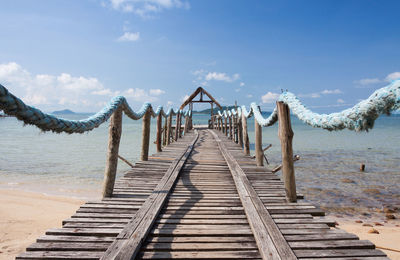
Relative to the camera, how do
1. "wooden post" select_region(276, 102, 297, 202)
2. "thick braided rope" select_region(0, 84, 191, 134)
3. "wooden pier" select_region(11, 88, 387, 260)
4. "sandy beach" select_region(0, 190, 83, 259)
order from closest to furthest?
"thick braided rope" select_region(0, 84, 191, 134) < "wooden pier" select_region(11, 88, 387, 260) < "wooden post" select_region(276, 102, 297, 202) < "sandy beach" select_region(0, 190, 83, 259)

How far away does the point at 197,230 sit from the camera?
2.61 meters

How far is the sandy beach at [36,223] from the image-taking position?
5.68 metres

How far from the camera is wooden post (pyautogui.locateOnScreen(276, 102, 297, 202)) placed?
11.8ft

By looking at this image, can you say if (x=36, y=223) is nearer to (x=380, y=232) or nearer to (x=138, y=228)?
(x=138, y=228)

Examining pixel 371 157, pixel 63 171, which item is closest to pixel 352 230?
pixel 63 171

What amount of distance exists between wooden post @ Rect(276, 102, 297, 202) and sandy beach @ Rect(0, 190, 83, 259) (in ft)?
18.4

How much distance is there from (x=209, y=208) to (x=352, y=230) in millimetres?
5599

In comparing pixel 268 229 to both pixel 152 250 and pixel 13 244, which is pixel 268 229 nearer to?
pixel 152 250

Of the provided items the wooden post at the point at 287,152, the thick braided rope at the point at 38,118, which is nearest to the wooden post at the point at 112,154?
the thick braided rope at the point at 38,118

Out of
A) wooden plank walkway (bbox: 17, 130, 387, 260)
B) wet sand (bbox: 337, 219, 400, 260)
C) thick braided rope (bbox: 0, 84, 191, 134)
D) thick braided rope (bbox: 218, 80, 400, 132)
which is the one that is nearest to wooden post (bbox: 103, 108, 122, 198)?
wooden plank walkway (bbox: 17, 130, 387, 260)

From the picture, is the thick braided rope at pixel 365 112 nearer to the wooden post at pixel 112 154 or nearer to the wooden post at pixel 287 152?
the wooden post at pixel 287 152

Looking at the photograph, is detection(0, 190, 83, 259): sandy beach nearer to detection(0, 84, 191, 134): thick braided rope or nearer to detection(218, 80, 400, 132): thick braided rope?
detection(0, 84, 191, 134): thick braided rope

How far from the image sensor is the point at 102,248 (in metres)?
2.20

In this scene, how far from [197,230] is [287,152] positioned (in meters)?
1.91
